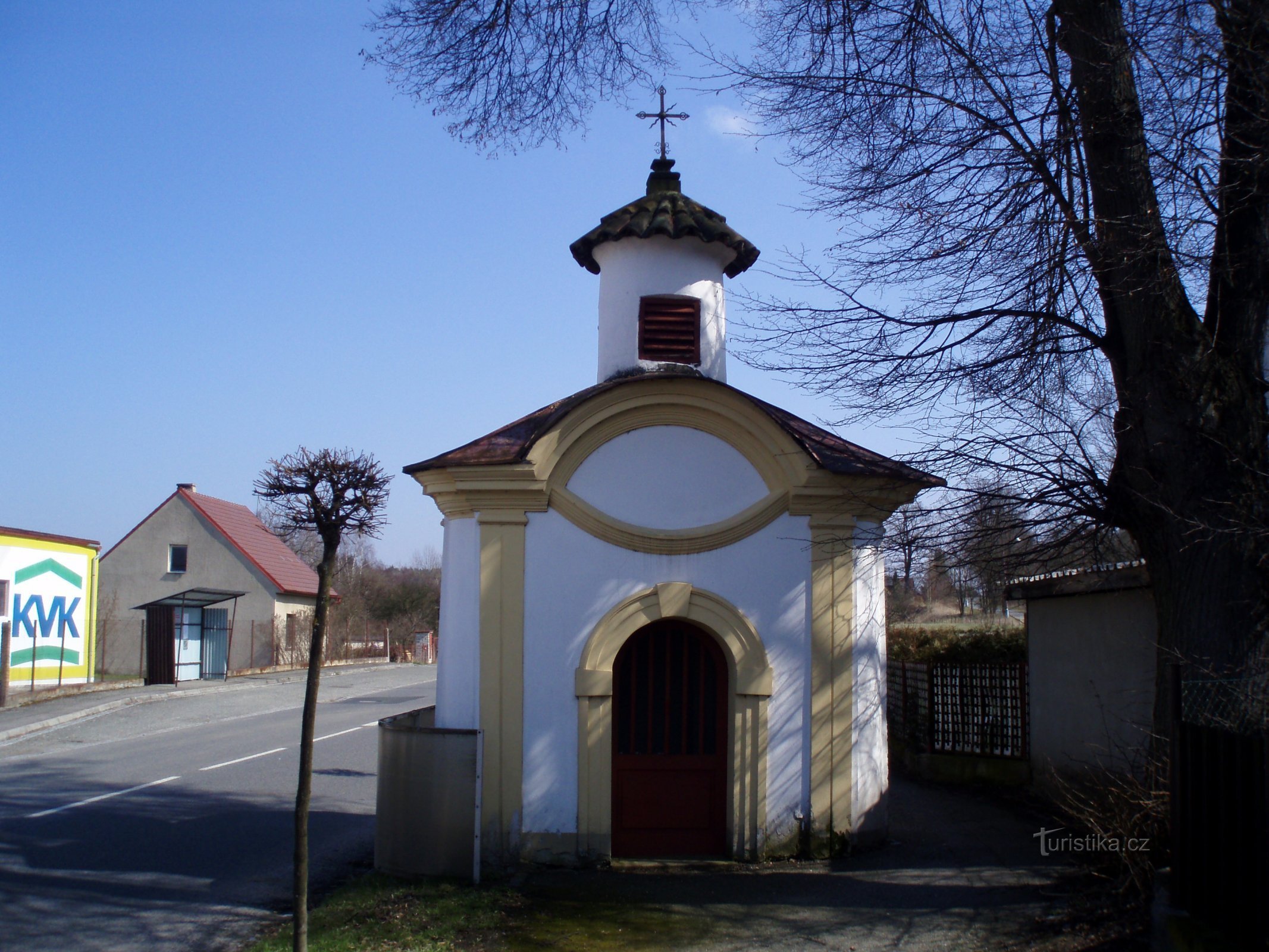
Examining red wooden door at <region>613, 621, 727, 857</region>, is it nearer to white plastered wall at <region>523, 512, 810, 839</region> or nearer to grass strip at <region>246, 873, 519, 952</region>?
white plastered wall at <region>523, 512, 810, 839</region>

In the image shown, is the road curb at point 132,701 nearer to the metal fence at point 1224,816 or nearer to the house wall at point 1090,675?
the house wall at point 1090,675

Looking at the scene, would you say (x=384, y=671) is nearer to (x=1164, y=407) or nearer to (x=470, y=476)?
(x=470, y=476)

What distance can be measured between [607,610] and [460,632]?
4.46 feet

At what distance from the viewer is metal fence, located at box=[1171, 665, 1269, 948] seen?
534 cm

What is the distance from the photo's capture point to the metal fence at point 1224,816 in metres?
5.34

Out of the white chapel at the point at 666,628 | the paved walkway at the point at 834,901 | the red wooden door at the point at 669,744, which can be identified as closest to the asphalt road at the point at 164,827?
the white chapel at the point at 666,628

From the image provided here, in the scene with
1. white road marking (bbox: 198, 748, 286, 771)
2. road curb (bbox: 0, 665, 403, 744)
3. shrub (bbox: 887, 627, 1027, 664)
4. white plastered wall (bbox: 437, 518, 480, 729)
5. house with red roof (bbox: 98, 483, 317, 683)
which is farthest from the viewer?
house with red roof (bbox: 98, 483, 317, 683)

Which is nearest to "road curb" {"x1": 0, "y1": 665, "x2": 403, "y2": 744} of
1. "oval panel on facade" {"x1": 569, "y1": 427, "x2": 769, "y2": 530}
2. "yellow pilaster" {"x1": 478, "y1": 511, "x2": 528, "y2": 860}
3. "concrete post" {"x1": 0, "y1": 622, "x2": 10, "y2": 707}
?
"concrete post" {"x1": 0, "y1": 622, "x2": 10, "y2": 707}

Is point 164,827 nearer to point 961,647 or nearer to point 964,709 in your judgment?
Result: point 964,709

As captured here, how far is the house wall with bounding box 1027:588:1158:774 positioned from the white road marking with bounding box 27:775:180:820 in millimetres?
11134

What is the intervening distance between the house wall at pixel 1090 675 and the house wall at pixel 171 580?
30956 millimetres

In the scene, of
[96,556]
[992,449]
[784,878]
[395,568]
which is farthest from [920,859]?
[395,568]

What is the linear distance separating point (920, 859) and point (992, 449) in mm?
3682

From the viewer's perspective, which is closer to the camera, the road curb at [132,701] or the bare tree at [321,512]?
the bare tree at [321,512]
